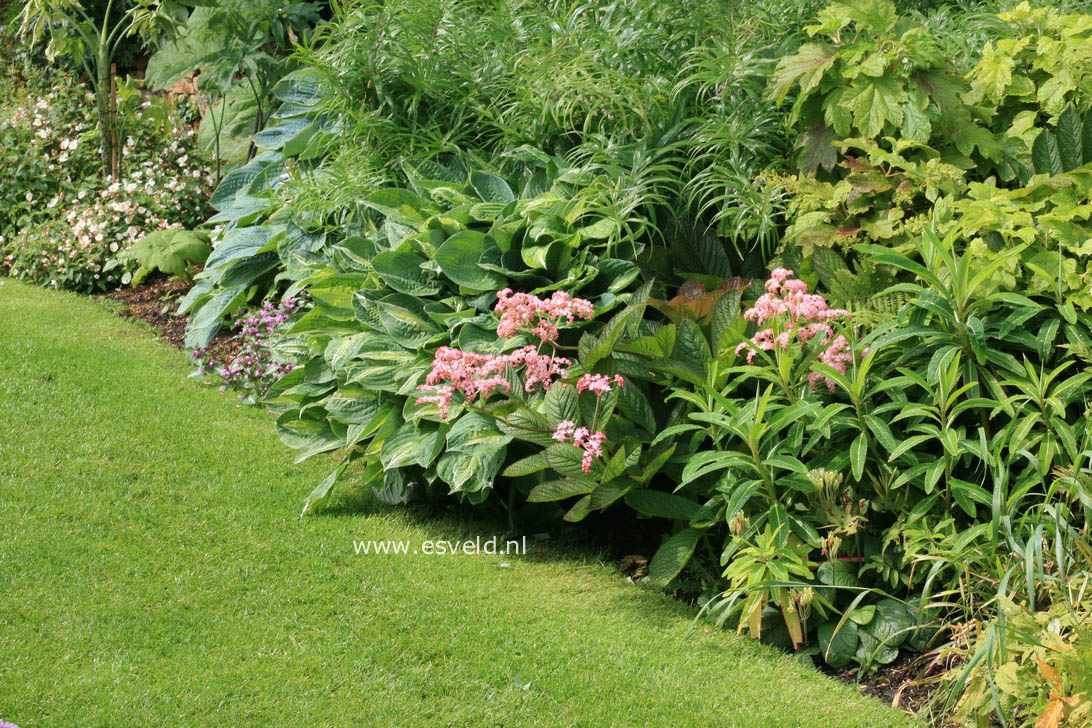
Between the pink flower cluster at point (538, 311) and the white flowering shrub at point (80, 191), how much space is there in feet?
14.0

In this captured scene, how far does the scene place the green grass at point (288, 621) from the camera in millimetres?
2654

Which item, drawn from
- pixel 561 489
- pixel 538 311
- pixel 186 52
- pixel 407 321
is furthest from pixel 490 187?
pixel 186 52

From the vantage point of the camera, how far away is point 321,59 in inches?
191

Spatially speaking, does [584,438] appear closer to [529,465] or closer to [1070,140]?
[529,465]

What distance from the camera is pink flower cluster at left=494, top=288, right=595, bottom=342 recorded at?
10.7ft

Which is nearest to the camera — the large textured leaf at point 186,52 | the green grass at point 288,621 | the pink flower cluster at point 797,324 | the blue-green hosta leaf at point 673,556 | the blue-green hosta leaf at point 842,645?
the green grass at point 288,621

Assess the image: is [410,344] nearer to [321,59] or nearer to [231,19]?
[321,59]

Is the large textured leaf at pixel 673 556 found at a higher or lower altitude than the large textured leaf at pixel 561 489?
lower

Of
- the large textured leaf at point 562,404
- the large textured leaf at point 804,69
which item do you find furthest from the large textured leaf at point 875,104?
the large textured leaf at point 562,404

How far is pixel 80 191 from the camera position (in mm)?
7246

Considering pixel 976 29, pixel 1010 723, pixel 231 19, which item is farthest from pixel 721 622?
pixel 231 19

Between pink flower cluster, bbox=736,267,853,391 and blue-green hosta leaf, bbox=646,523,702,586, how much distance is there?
595mm

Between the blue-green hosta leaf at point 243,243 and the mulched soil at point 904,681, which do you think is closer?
the mulched soil at point 904,681

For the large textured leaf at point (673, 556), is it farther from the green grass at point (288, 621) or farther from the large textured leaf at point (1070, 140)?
the large textured leaf at point (1070, 140)
